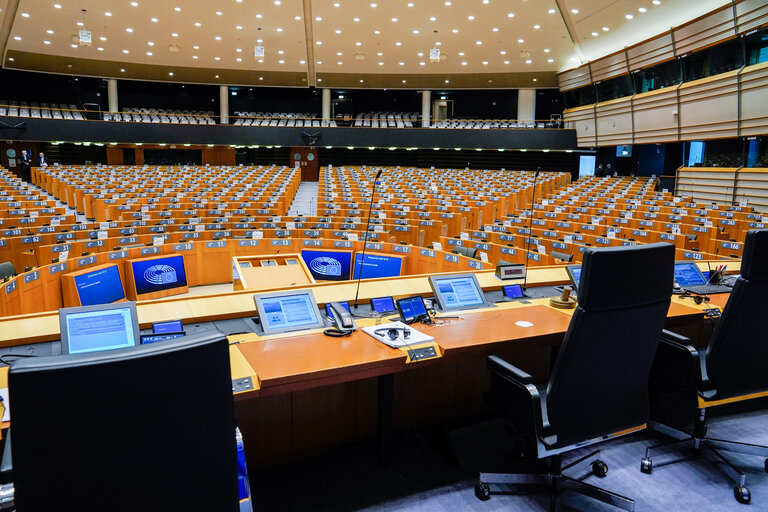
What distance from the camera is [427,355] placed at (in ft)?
7.02

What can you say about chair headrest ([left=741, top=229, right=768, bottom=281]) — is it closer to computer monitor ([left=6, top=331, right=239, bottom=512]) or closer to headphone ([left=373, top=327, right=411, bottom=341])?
headphone ([left=373, top=327, right=411, bottom=341])

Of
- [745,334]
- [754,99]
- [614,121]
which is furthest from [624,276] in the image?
[614,121]

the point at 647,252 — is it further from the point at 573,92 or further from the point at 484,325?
the point at 573,92

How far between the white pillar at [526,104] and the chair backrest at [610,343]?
23636 millimetres

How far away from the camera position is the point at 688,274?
3688 millimetres

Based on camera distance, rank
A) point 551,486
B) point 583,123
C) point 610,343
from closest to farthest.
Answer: point 610,343 < point 551,486 < point 583,123

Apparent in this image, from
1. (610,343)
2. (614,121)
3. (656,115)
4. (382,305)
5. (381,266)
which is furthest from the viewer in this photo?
(614,121)

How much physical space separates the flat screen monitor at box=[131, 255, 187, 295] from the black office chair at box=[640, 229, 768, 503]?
5.76 m

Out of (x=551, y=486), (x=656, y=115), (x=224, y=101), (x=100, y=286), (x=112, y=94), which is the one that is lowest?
(x=551, y=486)

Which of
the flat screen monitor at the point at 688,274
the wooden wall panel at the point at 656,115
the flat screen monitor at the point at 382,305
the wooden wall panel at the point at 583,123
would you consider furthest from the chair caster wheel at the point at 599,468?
the wooden wall panel at the point at 583,123

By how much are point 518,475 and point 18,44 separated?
22.7 metres

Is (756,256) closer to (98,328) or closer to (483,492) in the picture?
(483,492)

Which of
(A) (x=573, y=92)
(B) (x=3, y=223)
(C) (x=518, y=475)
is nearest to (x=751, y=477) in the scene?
(C) (x=518, y=475)

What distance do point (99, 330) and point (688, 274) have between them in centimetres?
397
